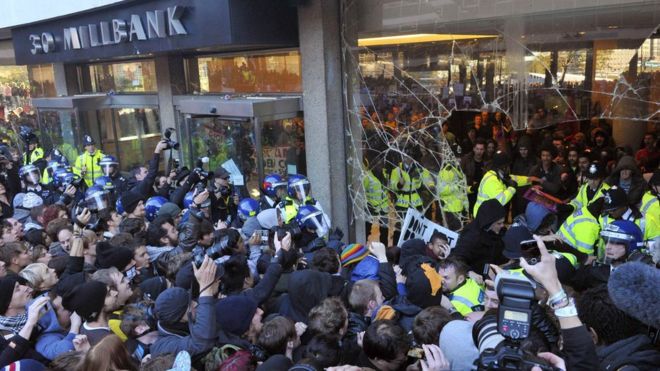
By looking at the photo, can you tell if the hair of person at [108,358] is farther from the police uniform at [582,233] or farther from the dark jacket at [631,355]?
the police uniform at [582,233]

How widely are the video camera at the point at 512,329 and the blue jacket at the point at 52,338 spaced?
252cm

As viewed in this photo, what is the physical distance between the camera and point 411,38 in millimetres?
7008

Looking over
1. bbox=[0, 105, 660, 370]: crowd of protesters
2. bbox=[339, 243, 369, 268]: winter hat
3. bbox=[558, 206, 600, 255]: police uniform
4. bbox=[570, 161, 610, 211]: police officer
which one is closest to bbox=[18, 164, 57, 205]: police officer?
bbox=[0, 105, 660, 370]: crowd of protesters

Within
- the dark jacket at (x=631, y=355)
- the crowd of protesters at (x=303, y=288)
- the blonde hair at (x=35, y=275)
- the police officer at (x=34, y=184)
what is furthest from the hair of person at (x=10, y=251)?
the dark jacket at (x=631, y=355)

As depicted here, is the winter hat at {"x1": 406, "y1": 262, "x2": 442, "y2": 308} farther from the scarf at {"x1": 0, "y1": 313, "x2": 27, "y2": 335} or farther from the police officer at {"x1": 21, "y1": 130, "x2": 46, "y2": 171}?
the police officer at {"x1": 21, "y1": 130, "x2": 46, "y2": 171}

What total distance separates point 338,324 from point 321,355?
0.21 metres

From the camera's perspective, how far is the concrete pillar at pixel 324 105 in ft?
25.0

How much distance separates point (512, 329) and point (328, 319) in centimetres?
123

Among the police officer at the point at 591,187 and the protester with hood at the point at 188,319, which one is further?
the police officer at the point at 591,187

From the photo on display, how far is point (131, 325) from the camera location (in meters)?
3.47

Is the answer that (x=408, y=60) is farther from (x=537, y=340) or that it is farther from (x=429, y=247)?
(x=537, y=340)

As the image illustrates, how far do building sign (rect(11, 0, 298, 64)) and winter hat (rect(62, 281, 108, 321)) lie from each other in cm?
465

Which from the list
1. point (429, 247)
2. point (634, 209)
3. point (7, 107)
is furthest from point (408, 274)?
point (7, 107)

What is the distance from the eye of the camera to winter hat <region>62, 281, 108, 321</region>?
11.8ft
